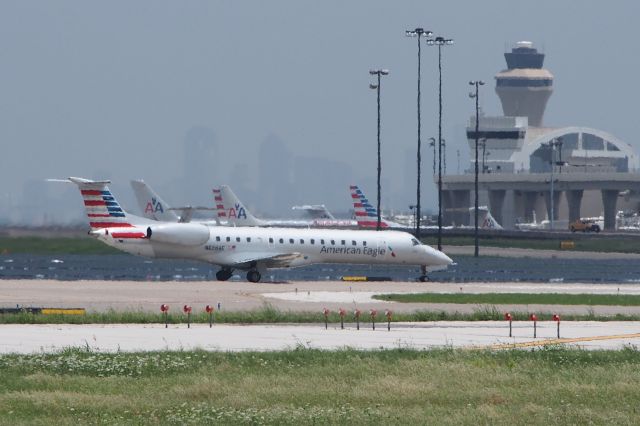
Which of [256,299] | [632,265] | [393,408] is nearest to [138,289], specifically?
[256,299]

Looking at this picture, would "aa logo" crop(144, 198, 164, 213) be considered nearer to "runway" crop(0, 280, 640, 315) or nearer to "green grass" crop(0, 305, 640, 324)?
"runway" crop(0, 280, 640, 315)

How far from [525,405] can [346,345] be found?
42.3 feet

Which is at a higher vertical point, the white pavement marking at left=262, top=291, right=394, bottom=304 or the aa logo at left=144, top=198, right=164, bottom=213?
the aa logo at left=144, top=198, right=164, bottom=213

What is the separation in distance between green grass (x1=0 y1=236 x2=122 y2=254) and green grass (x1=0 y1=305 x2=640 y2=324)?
230ft

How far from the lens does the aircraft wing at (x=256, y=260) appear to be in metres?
88.0

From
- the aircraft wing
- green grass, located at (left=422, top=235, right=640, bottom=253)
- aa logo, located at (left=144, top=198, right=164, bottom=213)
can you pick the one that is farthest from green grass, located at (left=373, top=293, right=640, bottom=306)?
green grass, located at (left=422, top=235, right=640, bottom=253)

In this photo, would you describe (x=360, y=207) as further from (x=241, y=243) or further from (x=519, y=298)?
(x=519, y=298)

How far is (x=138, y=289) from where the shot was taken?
240ft

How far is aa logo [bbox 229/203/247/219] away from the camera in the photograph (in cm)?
13500

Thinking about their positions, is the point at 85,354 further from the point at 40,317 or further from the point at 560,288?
the point at 560,288

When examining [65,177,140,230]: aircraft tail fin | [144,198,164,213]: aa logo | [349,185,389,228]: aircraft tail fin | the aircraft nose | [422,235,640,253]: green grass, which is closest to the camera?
[65,177,140,230]: aircraft tail fin

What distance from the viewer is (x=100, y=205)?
272ft

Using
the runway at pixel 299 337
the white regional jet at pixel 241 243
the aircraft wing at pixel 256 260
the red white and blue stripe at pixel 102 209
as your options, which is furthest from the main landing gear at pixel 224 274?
the runway at pixel 299 337

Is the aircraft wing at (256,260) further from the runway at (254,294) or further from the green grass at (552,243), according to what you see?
the green grass at (552,243)
